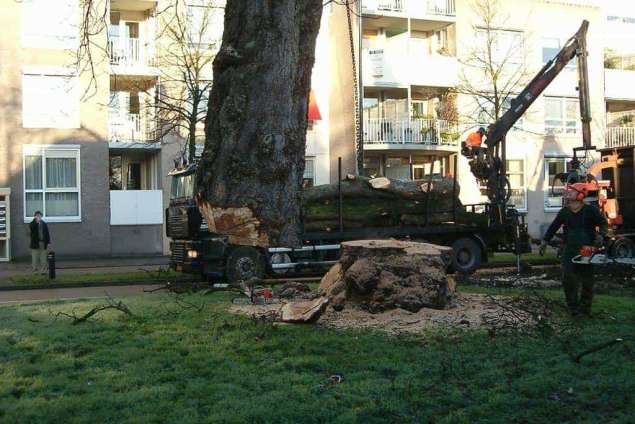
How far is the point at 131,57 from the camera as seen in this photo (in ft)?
95.0

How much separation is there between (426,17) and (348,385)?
97.3 feet

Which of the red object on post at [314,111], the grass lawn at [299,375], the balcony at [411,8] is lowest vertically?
the grass lawn at [299,375]

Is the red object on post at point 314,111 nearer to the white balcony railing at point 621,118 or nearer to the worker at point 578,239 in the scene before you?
the white balcony railing at point 621,118

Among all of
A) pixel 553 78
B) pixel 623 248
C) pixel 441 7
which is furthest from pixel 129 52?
pixel 623 248

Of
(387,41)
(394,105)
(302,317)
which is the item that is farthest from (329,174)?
(302,317)

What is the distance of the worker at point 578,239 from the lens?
8.77 meters

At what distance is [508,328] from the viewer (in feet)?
24.9

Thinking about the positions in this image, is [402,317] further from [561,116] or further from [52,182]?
[561,116]

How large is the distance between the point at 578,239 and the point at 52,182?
75.9 ft

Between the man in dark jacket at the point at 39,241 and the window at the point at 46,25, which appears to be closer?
the man in dark jacket at the point at 39,241

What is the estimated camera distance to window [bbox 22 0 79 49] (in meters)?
27.1

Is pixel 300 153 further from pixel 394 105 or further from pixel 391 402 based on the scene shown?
pixel 394 105

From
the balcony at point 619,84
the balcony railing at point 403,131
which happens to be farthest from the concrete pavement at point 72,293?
the balcony at point 619,84

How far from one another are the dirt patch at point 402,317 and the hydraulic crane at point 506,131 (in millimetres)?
9580
